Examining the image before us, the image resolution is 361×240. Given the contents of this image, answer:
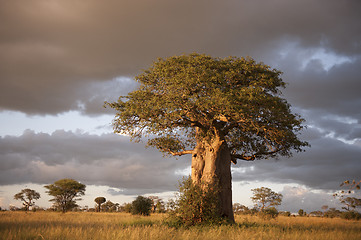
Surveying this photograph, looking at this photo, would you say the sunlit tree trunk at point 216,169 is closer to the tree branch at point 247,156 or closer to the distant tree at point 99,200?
the tree branch at point 247,156

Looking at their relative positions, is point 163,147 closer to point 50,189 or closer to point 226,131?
point 226,131

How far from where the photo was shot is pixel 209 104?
57.0 ft

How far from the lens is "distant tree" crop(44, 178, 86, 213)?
5021 cm

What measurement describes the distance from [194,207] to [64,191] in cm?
3867

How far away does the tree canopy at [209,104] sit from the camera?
17.8m

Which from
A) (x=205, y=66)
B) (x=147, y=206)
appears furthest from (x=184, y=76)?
(x=147, y=206)

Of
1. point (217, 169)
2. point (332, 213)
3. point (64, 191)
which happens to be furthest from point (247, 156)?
point (332, 213)

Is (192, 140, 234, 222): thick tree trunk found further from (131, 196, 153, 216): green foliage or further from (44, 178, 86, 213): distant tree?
(44, 178, 86, 213): distant tree

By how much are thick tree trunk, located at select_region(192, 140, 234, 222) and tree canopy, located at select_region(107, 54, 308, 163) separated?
776mm

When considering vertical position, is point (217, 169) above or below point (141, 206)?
above

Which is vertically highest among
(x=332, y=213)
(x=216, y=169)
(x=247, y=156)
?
(x=247, y=156)

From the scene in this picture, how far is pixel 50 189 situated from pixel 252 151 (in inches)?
1535

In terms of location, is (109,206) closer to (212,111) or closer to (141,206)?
(141,206)

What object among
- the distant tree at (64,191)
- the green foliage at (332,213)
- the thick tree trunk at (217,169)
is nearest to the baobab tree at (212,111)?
the thick tree trunk at (217,169)
